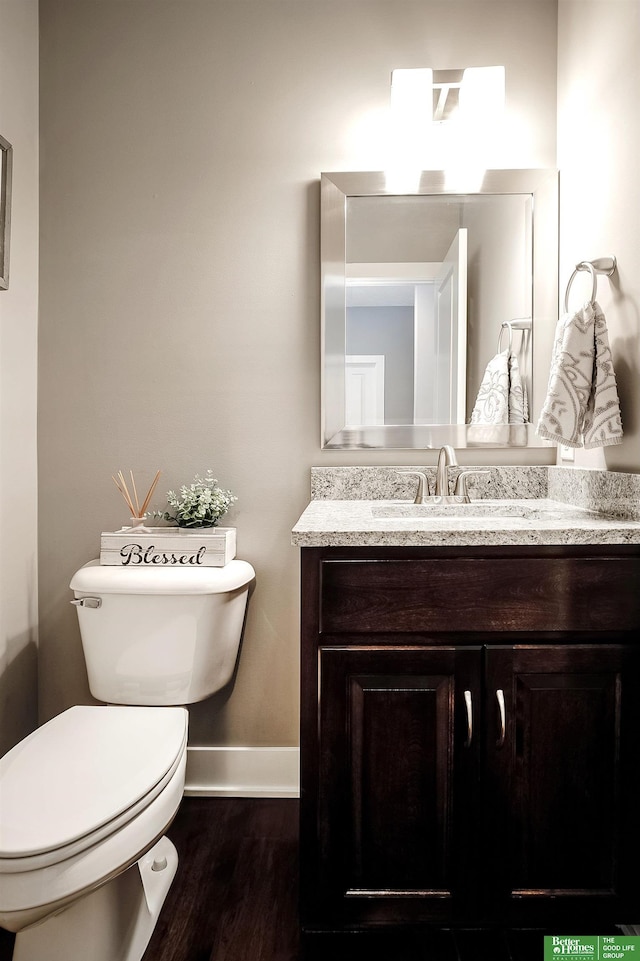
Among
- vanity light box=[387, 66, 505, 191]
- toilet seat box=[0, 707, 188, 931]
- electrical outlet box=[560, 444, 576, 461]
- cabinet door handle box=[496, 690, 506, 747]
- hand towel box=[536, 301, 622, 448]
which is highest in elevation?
vanity light box=[387, 66, 505, 191]

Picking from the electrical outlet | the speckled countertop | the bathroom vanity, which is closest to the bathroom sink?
Answer: the speckled countertop

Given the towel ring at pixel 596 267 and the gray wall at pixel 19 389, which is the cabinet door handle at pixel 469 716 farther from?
the gray wall at pixel 19 389

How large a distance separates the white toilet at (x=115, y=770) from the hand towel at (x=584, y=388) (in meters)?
0.90

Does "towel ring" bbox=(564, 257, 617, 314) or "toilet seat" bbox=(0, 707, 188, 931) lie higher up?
"towel ring" bbox=(564, 257, 617, 314)

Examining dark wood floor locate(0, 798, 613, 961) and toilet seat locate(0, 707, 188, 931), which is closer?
toilet seat locate(0, 707, 188, 931)

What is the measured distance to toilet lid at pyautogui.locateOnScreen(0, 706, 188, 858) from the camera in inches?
39.2

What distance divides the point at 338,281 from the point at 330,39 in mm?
690

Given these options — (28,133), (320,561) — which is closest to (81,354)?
(28,133)

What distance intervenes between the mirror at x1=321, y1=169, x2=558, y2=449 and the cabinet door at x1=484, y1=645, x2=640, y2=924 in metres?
0.76

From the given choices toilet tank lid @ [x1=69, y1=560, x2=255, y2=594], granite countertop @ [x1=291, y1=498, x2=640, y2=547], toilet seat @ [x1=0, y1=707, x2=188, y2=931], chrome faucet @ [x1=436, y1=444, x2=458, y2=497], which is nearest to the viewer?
toilet seat @ [x1=0, y1=707, x2=188, y2=931]

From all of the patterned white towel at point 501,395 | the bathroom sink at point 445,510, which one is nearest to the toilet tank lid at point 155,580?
the bathroom sink at point 445,510

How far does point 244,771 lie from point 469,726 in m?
0.90

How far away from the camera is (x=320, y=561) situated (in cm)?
126

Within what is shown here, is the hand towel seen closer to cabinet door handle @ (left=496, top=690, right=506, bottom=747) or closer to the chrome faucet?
the chrome faucet
